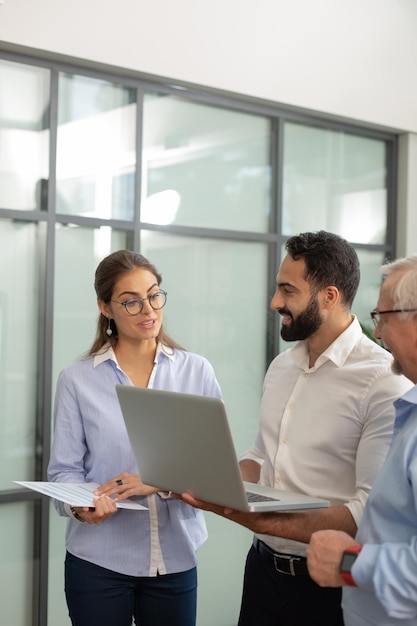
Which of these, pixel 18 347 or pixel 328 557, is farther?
pixel 18 347

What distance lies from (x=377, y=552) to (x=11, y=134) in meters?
2.54

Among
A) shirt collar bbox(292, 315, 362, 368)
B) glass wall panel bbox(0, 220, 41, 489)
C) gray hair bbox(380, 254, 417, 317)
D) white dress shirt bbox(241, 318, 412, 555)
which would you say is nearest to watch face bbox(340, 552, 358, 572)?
white dress shirt bbox(241, 318, 412, 555)

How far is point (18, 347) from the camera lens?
3.48 metres

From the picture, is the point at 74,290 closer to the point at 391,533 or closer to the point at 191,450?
the point at 191,450

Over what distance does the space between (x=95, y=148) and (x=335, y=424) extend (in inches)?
84.1

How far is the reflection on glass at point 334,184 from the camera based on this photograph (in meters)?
4.47

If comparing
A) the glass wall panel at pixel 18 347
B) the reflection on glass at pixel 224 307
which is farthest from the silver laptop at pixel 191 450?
the reflection on glass at pixel 224 307

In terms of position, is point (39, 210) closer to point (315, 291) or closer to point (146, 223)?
point (146, 223)

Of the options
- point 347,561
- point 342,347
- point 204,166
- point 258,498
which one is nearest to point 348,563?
point 347,561

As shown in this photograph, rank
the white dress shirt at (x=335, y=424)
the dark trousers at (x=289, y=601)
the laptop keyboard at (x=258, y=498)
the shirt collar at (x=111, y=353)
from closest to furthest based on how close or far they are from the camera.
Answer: the laptop keyboard at (x=258, y=498) < the white dress shirt at (x=335, y=424) < the dark trousers at (x=289, y=601) < the shirt collar at (x=111, y=353)

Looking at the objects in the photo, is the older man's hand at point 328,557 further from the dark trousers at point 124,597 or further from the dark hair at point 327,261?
the dark trousers at point 124,597

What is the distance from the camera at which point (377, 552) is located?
152cm

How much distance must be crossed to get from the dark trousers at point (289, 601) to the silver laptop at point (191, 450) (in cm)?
28

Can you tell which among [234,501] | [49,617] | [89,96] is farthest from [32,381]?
[234,501]
